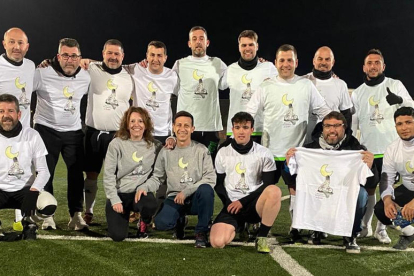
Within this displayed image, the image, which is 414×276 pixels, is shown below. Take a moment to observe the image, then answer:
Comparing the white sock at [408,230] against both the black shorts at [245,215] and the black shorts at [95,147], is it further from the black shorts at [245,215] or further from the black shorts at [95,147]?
the black shorts at [95,147]

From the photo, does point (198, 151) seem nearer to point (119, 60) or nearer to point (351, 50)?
point (119, 60)

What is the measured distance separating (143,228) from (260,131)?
1.43m

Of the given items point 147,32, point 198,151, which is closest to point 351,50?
point 147,32

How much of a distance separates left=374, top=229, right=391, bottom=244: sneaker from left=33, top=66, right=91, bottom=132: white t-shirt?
2.92 m

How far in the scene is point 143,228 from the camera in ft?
13.4

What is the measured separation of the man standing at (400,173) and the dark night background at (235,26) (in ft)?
56.7

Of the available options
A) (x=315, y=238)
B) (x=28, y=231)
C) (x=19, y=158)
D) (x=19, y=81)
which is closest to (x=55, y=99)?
(x=19, y=81)

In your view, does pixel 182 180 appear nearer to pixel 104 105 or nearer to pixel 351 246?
pixel 104 105

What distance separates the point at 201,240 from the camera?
3.76m

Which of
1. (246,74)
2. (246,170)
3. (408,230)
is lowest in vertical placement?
(408,230)

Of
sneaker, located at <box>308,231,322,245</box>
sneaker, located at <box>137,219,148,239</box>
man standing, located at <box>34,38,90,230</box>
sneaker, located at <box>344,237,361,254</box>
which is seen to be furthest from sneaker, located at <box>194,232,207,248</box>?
man standing, located at <box>34,38,90,230</box>

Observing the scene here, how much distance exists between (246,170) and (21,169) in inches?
72.8

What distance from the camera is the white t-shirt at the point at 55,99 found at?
4441 millimetres

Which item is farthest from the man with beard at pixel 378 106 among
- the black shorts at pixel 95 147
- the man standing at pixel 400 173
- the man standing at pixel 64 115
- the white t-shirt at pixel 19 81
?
the white t-shirt at pixel 19 81
